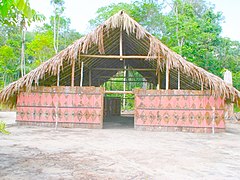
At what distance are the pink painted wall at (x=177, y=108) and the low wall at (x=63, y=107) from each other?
1400mm

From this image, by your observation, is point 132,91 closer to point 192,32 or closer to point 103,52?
point 103,52

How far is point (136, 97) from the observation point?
9.23m

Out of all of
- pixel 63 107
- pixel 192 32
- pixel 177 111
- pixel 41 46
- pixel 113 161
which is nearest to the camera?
pixel 113 161

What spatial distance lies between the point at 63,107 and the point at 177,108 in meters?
3.78

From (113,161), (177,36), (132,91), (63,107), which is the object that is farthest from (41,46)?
(113,161)

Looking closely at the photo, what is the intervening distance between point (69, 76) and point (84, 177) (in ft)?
27.1

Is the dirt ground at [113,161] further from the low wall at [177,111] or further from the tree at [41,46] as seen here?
the tree at [41,46]

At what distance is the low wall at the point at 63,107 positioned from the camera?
367 inches

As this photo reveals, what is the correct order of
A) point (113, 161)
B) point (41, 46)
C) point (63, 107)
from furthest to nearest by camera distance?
point (41, 46) → point (63, 107) → point (113, 161)

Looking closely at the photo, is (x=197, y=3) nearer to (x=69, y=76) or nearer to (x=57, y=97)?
(x=69, y=76)

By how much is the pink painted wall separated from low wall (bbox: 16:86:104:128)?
1.40m

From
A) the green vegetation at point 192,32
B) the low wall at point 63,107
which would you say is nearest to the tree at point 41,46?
the green vegetation at point 192,32

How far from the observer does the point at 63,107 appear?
942cm

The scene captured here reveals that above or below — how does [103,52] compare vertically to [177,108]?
above
